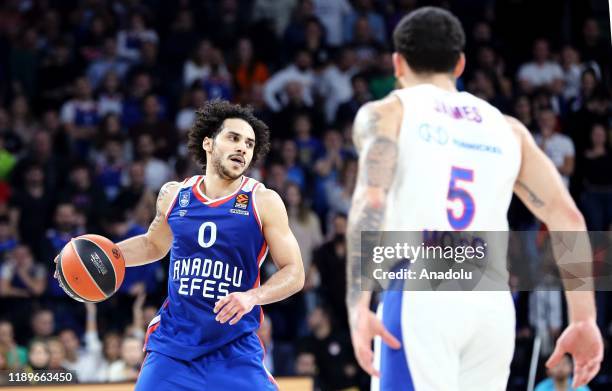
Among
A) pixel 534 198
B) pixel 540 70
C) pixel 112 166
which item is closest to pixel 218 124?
pixel 534 198

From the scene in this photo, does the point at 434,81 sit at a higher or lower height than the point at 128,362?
higher

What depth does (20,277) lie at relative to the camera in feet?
35.2

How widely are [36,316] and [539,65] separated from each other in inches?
277

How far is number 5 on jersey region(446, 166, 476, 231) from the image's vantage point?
4.16 metres

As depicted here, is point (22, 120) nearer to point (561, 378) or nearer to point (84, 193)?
point (84, 193)

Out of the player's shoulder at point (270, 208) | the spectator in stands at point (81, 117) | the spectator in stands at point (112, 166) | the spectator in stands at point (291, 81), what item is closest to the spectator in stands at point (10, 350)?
the spectator in stands at point (112, 166)

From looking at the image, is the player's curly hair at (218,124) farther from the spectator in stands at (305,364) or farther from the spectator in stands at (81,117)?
the spectator in stands at (81,117)

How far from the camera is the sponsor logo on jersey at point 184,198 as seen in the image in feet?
18.3

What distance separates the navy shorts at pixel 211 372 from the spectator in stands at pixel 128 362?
3784 millimetres

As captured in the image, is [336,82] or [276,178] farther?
[336,82]

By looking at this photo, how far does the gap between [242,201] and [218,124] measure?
59cm

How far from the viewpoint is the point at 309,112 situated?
500 inches

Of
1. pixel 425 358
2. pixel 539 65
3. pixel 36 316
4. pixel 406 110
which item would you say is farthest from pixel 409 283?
pixel 539 65

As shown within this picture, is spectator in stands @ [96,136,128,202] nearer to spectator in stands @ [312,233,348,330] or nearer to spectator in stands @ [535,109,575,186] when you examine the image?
spectator in stands @ [312,233,348,330]
